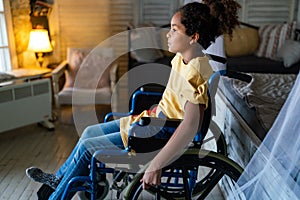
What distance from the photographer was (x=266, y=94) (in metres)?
2.19

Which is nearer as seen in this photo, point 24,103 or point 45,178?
point 45,178

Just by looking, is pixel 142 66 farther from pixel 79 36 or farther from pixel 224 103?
pixel 224 103

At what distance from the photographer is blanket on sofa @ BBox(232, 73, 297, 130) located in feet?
5.96

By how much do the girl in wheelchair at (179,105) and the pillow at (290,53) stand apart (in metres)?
2.24

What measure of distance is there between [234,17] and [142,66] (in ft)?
6.36

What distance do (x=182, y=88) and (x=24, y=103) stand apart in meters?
1.95

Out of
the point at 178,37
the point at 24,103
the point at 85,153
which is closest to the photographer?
the point at 178,37

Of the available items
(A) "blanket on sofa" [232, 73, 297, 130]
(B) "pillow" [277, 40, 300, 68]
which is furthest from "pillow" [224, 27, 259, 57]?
(A) "blanket on sofa" [232, 73, 297, 130]

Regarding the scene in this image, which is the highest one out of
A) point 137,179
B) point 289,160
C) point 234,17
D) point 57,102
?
point 234,17

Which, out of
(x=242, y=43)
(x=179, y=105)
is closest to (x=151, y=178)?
(x=179, y=105)

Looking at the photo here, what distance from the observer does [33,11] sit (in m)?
3.49

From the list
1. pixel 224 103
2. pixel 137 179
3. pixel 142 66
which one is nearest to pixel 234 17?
pixel 224 103

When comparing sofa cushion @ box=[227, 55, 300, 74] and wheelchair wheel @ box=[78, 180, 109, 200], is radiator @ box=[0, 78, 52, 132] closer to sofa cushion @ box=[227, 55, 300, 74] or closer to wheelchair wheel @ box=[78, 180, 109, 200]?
wheelchair wheel @ box=[78, 180, 109, 200]

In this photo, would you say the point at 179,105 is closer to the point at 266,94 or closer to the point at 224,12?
the point at 224,12
